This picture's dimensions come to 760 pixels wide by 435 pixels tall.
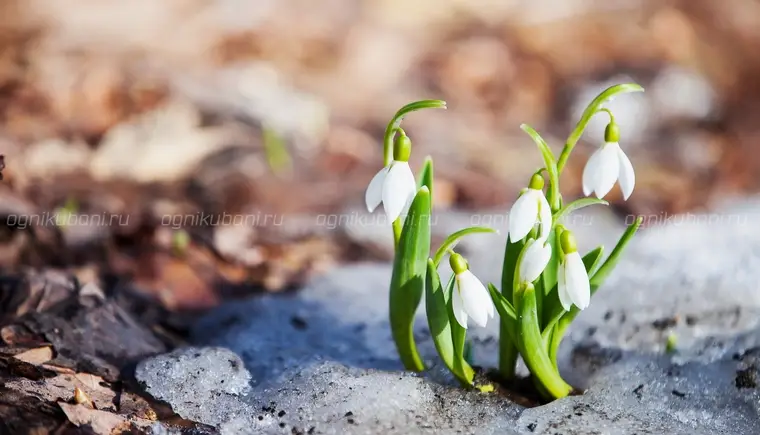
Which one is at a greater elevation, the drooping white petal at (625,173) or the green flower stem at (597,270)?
the drooping white petal at (625,173)

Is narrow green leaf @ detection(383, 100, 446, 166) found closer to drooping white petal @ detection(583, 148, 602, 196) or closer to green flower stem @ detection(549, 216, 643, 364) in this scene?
drooping white petal @ detection(583, 148, 602, 196)

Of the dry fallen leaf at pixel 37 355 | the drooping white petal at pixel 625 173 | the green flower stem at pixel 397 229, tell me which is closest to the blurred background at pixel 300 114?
the dry fallen leaf at pixel 37 355

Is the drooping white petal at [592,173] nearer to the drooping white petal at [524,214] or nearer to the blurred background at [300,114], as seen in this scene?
the drooping white petal at [524,214]

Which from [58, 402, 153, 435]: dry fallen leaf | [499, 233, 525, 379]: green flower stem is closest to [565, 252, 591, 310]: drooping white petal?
[499, 233, 525, 379]: green flower stem

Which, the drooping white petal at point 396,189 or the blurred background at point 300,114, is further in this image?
the blurred background at point 300,114

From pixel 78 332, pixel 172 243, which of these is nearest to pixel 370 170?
pixel 172 243

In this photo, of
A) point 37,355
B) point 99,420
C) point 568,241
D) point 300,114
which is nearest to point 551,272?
point 568,241

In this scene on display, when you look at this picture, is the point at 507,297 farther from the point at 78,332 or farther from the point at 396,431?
the point at 78,332

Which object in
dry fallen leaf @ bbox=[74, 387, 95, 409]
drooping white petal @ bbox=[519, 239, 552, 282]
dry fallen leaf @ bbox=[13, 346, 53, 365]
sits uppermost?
drooping white petal @ bbox=[519, 239, 552, 282]
